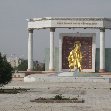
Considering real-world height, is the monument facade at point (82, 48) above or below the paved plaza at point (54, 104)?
above

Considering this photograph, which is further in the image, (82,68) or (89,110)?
(82,68)

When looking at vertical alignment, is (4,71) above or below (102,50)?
below

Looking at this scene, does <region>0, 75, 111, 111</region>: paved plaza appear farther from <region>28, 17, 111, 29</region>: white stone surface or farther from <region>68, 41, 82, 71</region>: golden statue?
<region>28, 17, 111, 29</region>: white stone surface

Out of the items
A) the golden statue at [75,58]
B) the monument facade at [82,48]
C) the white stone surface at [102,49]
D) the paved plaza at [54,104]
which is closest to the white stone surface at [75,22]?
the white stone surface at [102,49]

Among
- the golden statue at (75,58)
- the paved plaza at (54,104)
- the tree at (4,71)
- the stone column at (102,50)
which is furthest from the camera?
the stone column at (102,50)

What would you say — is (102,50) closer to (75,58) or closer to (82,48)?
(82,48)

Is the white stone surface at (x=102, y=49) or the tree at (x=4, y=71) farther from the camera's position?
the white stone surface at (x=102, y=49)

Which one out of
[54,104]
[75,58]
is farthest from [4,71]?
[75,58]

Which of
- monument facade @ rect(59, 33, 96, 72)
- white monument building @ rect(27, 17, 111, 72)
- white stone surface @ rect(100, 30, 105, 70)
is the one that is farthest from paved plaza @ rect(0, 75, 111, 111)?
monument facade @ rect(59, 33, 96, 72)

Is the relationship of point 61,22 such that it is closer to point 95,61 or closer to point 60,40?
point 60,40

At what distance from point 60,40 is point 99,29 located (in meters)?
5.79

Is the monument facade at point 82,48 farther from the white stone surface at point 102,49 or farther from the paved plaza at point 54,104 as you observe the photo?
the paved plaza at point 54,104

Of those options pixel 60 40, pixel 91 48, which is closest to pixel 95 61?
pixel 91 48

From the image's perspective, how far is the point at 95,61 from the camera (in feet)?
206
